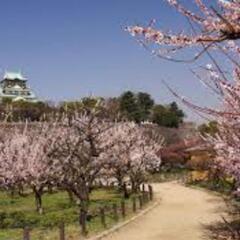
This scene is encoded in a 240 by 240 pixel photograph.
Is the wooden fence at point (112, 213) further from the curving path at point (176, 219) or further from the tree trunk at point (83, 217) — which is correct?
the curving path at point (176, 219)

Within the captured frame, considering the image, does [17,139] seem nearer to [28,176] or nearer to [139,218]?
[28,176]

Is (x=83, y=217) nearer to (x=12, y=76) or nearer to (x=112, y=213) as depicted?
(x=112, y=213)

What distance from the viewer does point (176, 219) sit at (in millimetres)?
25156

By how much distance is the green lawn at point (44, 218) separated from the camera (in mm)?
21097

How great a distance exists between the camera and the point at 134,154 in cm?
3981

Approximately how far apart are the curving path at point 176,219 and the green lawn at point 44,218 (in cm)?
116

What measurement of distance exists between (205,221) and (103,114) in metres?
14.5

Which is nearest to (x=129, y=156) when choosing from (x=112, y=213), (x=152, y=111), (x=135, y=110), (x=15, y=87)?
(x=112, y=213)

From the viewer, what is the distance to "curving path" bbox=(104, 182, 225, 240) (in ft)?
68.2

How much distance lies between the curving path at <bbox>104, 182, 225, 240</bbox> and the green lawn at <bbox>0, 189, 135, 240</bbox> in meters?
1.16

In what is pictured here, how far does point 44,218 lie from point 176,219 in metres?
5.59

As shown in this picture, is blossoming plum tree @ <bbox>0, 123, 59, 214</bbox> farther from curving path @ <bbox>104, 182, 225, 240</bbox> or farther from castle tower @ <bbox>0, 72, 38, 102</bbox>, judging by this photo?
castle tower @ <bbox>0, 72, 38, 102</bbox>

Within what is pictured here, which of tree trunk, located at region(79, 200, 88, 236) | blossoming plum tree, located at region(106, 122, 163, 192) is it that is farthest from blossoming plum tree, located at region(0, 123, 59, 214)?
blossoming plum tree, located at region(106, 122, 163, 192)

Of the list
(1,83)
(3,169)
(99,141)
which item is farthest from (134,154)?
(1,83)
